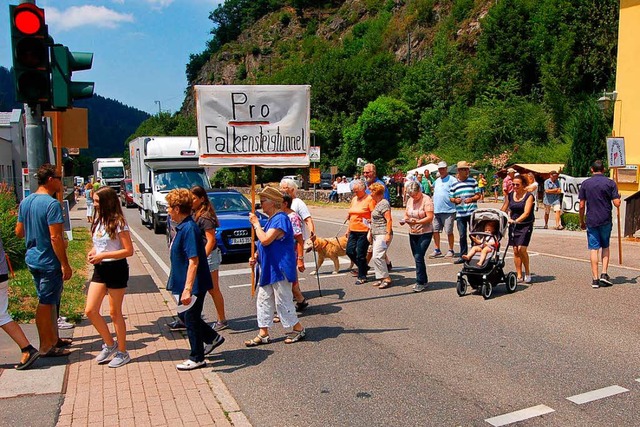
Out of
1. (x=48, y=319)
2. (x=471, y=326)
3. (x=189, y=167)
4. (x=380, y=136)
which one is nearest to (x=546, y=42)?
(x=380, y=136)

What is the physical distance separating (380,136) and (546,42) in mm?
14438

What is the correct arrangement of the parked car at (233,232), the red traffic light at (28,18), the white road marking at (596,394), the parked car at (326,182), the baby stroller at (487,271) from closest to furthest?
the white road marking at (596,394), the red traffic light at (28,18), the baby stroller at (487,271), the parked car at (233,232), the parked car at (326,182)

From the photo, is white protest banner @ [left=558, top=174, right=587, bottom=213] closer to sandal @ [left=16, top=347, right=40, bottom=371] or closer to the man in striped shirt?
the man in striped shirt

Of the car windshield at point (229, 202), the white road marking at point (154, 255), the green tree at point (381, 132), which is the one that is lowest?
the white road marking at point (154, 255)

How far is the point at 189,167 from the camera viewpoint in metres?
20.4

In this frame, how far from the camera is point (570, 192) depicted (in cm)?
1496

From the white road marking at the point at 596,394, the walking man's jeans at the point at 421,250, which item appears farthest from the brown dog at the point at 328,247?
the white road marking at the point at 596,394

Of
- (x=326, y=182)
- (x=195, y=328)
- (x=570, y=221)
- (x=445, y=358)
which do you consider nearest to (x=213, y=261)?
(x=195, y=328)

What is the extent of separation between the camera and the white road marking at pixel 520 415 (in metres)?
4.44

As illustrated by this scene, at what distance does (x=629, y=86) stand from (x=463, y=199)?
47.6 ft

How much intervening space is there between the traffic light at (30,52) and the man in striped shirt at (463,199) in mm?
7667

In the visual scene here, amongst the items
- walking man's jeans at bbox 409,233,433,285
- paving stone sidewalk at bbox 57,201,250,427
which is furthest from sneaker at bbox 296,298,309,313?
walking man's jeans at bbox 409,233,433,285

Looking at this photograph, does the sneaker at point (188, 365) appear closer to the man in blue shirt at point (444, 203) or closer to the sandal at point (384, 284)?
the sandal at point (384, 284)

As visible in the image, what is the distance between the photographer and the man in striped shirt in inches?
452
